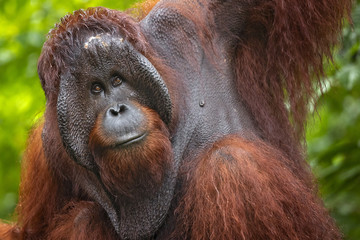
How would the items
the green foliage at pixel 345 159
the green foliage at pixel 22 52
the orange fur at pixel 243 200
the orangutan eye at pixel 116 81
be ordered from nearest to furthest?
the orange fur at pixel 243 200, the orangutan eye at pixel 116 81, the green foliage at pixel 345 159, the green foliage at pixel 22 52

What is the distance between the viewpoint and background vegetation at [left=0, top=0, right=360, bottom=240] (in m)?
4.07

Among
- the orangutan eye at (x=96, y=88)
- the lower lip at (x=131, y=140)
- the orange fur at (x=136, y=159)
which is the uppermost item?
the orangutan eye at (x=96, y=88)

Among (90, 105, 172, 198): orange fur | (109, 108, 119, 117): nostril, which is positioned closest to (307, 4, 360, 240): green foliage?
(90, 105, 172, 198): orange fur

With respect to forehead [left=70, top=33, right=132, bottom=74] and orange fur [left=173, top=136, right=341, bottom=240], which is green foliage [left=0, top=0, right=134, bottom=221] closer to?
forehead [left=70, top=33, right=132, bottom=74]

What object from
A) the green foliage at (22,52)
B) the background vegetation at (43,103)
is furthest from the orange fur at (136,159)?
the green foliage at (22,52)

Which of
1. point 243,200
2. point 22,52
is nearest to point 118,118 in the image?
point 243,200

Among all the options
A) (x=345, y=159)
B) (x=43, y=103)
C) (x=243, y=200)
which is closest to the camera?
(x=243, y=200)

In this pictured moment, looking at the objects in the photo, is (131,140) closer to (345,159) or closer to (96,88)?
(96,88)

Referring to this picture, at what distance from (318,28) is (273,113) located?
0.60 m

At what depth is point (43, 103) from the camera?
4.76 m

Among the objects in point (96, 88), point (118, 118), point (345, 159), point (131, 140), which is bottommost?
point (345, 159)

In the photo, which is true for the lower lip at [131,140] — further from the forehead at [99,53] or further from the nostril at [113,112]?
the forehead at [99,53]

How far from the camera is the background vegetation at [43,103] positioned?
160 inches

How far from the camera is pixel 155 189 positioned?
3.18m
